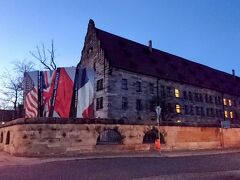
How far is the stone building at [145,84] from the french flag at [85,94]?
17.3 meters

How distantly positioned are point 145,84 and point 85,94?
921 inches

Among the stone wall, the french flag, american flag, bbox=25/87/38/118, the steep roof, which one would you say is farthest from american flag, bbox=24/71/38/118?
the steep roof

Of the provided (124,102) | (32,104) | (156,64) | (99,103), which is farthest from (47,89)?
(156,64)

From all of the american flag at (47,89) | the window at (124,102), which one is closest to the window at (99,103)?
the window at (124,102)

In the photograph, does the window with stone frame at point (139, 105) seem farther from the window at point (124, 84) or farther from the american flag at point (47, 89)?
the american flag at point (47, 89)

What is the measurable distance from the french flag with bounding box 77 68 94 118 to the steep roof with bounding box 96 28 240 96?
61.9ft

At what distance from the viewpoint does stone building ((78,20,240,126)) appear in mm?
38625

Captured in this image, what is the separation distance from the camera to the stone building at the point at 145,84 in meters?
38.6

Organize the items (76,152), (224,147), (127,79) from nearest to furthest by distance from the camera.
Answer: (76,152), (224,147), (127,79)

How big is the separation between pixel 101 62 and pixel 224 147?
72.0 ft

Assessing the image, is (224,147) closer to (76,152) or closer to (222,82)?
(76,152)

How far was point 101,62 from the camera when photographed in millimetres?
40156

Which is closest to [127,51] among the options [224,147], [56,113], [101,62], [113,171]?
[101,62]

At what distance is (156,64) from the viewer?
46.9 m
